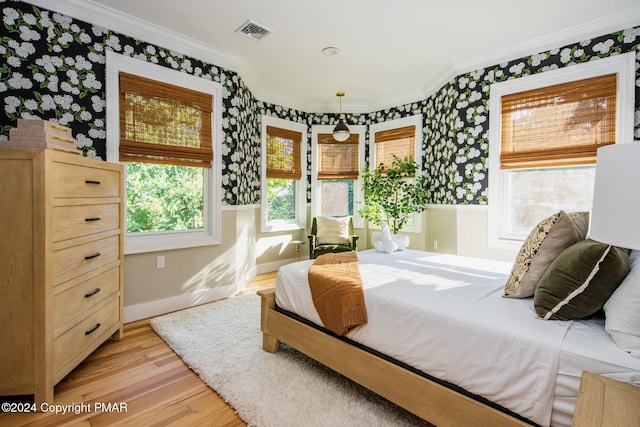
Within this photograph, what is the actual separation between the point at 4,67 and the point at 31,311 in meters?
1.93

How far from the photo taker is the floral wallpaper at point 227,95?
7.93ft

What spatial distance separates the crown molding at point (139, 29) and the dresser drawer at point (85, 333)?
237 centimetres

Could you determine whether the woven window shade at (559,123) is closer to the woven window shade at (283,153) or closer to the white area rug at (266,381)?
the white area rug at (266,381)

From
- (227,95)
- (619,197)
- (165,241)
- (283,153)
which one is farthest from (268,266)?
(619,197)

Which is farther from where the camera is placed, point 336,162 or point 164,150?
point 336,162

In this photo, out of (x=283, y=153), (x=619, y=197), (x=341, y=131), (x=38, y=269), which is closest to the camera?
(x=619, y=197)

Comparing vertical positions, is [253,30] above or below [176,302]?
above

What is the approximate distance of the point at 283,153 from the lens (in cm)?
508

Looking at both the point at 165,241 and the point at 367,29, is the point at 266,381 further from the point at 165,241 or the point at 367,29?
the point at 367,29

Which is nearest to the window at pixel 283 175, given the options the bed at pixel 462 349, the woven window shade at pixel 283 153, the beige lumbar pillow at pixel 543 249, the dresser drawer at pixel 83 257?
the woven window shade at pixel 283 153

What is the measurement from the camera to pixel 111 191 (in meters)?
2.34

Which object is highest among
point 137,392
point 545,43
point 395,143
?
point 545,43

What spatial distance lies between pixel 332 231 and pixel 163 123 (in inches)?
105

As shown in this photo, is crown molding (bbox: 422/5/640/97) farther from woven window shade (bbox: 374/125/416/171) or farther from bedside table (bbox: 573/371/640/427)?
bedside table (bbox: 573/371/640/427)
